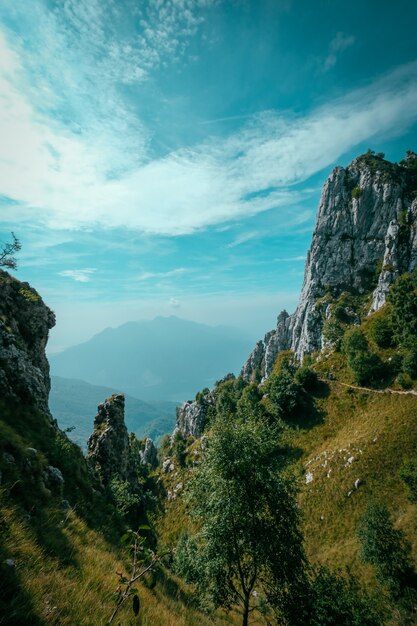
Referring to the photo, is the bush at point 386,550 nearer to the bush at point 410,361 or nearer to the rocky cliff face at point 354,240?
the bush at point 410,361

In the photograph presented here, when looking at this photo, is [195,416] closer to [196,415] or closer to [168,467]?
[196,415]

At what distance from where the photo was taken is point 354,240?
159 m

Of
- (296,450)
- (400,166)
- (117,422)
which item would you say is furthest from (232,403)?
(400,166)

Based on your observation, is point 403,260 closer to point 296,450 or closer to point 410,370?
point 410,370

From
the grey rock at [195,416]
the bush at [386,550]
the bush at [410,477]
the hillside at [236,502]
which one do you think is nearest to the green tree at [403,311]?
the hillside at [236,502]

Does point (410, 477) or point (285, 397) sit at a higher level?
point (285, 397)

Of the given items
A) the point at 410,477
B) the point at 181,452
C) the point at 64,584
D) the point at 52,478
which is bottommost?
the point at 181,452

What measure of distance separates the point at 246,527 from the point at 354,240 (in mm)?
172317

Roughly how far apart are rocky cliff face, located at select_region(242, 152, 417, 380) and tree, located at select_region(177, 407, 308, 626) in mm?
128742

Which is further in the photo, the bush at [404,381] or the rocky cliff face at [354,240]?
the rocky cliff face at [354,240]

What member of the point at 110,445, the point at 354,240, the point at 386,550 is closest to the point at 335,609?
the point at 386,550

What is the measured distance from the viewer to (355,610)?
17.2 metres

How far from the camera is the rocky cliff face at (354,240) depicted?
137000mm

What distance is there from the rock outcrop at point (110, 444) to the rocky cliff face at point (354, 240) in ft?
366
